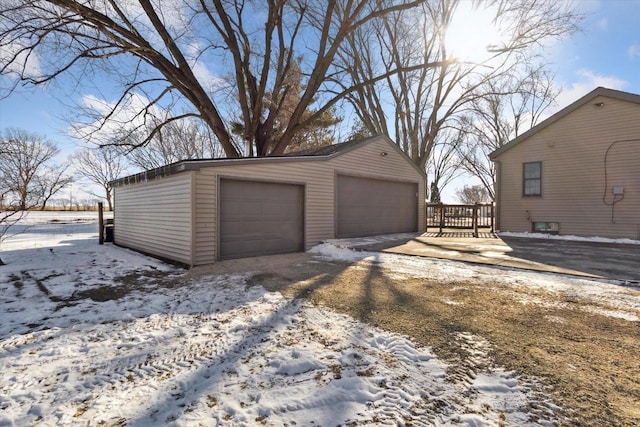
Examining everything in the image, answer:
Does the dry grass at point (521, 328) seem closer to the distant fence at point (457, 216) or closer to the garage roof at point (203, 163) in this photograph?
the garage roof at point (203, 163)

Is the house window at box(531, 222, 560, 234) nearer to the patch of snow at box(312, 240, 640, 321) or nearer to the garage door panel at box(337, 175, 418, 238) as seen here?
the garage door panel at box(337, 175, 418, 238)

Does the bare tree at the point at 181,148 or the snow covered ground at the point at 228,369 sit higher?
the bare tree at the point at 181,148

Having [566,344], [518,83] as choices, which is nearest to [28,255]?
[566,344]

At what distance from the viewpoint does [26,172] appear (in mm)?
12070

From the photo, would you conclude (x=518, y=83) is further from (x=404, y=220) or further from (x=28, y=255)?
(x=28, y=255)

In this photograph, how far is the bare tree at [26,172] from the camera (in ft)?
21.0

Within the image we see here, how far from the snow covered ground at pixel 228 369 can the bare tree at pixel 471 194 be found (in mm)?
39911

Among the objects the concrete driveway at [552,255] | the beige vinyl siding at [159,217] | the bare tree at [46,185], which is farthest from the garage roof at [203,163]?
the concrete driveway at [552,255]

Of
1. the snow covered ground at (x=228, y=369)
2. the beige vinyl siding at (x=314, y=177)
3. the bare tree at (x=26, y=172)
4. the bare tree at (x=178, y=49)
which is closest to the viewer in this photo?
the snow covered ground at (x=228, y=369)

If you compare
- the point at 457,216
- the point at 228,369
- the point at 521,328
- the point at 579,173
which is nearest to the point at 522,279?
the point at 521,328

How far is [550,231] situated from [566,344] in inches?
393

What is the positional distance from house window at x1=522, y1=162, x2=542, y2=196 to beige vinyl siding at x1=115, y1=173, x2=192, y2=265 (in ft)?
37.6

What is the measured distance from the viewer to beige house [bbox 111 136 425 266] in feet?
20.8

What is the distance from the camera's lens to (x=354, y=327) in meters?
2.98
